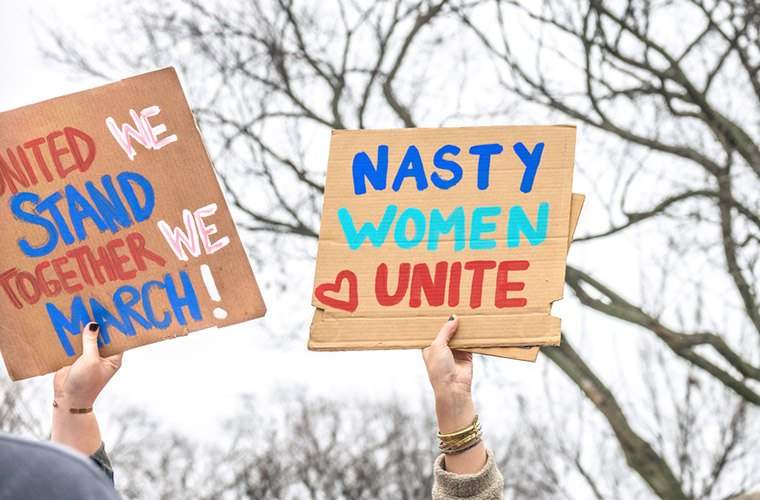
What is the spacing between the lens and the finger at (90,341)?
3234 millimetres

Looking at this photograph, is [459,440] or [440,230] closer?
[459,440]

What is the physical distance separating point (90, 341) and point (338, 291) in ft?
2.16

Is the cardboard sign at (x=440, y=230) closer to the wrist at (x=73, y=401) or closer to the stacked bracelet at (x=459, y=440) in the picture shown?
the stacked bracelet at (x=459, y=440)

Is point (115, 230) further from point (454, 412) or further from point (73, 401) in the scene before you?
point (454, 412)

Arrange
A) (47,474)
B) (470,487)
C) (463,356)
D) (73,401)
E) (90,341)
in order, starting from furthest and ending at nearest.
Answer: (90,341)
(463,356)
(73,401)
(470,487)
(47,474)

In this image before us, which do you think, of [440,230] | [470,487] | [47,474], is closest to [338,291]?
[440,230]

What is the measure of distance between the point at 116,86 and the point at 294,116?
24.1ft

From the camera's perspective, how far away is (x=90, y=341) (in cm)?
329

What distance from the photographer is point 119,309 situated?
3357 mm

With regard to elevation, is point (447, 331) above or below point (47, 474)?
below

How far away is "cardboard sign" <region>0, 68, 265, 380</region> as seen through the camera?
3.34 metres

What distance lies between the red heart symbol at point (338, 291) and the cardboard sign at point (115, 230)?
0.18m

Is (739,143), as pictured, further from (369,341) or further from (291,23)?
(369,341)

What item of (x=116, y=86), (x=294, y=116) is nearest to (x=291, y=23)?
(x=294, y=116)
